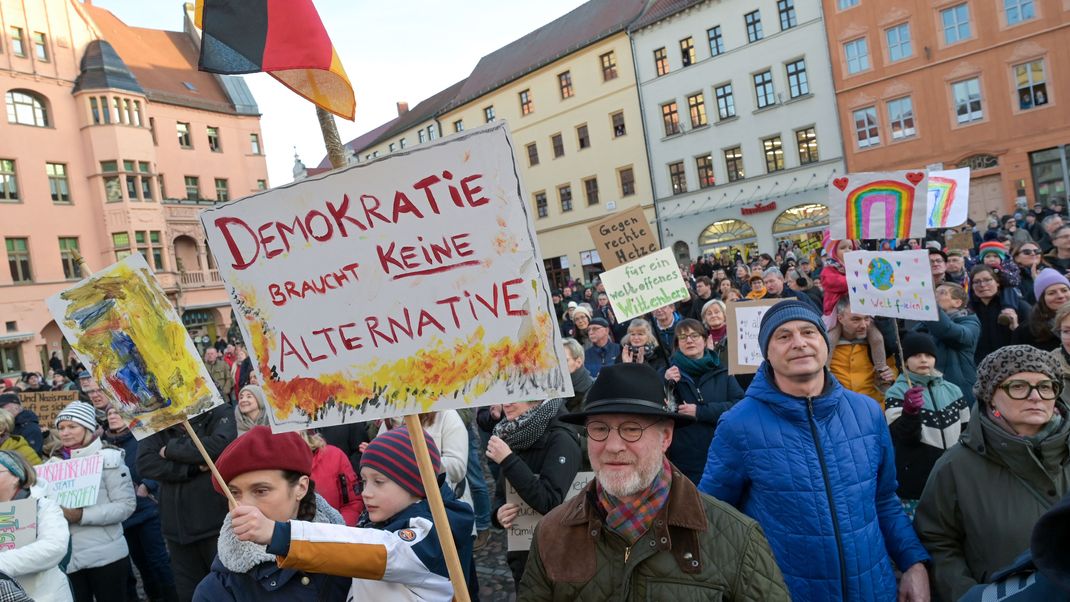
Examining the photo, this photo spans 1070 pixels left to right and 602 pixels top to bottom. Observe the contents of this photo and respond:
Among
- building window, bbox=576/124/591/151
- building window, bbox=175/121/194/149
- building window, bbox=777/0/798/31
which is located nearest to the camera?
building window, bbox=777/0/798/31

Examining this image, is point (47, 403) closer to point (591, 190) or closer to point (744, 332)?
point (744, 332)

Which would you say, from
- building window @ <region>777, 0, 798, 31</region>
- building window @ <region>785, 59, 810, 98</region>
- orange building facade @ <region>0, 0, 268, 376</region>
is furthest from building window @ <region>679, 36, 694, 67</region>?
orange building facade @ <region>0, 0, 268, 376</region>

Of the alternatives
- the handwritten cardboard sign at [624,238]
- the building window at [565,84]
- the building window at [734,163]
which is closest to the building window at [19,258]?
the building window at [565,84]

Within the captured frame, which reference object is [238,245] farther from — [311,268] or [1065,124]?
[1065,124]

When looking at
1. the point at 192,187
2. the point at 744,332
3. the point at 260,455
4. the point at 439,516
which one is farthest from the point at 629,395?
the point at 192,187

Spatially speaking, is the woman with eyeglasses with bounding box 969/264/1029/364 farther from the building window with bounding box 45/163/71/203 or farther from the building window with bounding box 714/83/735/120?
the building window with bounding box 45/163/71/203

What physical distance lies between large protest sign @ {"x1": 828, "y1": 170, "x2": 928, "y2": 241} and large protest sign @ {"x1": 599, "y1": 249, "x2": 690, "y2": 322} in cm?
189

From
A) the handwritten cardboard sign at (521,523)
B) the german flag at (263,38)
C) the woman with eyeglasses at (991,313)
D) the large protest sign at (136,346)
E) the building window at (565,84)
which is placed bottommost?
the handwritten cardboard sign at (521,523)

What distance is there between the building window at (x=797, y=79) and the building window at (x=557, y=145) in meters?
12.5

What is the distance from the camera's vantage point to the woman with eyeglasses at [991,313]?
5766mm

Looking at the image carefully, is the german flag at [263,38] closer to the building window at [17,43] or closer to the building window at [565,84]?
the building window at [565,84]

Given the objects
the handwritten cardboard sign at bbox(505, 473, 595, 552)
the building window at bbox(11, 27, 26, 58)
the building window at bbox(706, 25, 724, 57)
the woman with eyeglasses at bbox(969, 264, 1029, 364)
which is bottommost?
the handwritten cardboard sign at bbox(505, 473, 595, 552)

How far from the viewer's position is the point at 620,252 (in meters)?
7.42

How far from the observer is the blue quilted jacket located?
2.40 meters
